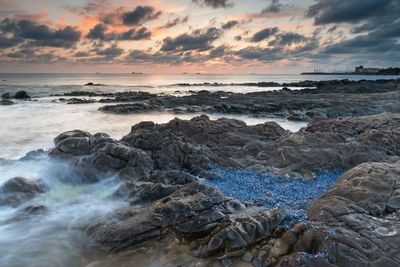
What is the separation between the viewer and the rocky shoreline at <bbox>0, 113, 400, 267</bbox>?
21.2 ft

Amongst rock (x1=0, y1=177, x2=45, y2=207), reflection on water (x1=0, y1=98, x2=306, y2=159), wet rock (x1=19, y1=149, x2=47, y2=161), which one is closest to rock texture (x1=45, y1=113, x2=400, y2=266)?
wet rock (x1=19, y1=149, x2=47, y2=161)

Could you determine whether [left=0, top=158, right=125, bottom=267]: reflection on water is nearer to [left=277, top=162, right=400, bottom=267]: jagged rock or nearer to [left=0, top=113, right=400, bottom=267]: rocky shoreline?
[left=0, top=113, right=400, bottom=267]: rocky shoreline

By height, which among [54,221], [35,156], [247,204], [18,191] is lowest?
[54,221]

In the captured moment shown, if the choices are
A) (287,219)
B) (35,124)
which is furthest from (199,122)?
(35,124)

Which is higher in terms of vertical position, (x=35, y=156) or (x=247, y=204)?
(x=35, y=156)

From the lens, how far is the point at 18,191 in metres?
10.1

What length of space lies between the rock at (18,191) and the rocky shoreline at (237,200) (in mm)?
26

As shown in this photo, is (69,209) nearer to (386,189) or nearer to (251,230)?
(251,230)

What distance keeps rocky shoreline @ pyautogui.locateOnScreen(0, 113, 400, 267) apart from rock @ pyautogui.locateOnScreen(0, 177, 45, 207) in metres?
0.03

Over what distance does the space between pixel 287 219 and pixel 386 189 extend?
229 centimetres

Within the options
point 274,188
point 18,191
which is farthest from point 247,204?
point 18,191

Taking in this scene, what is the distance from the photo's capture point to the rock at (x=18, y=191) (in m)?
9.66

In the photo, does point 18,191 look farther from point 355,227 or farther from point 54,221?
point 355,227

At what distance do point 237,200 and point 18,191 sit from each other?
6.11 m
